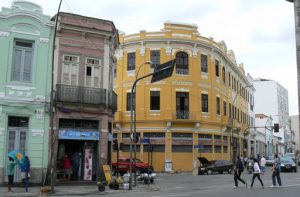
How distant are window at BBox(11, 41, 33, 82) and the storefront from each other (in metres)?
3.34

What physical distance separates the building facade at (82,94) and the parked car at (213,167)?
16.1 meters

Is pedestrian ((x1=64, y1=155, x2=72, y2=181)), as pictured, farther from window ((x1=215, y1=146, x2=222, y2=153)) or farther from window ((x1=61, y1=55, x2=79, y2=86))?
window ((x1=215, y1=146, x2=222, y2=153))

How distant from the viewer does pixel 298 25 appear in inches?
175

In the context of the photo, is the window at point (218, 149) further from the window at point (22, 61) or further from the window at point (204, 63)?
the window at point (22, 61)

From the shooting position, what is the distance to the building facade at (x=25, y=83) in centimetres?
2153

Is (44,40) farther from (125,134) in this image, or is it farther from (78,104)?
(125,134)

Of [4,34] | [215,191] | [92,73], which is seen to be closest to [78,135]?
[92,73]

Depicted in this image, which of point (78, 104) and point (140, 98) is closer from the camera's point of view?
point (78, 104)

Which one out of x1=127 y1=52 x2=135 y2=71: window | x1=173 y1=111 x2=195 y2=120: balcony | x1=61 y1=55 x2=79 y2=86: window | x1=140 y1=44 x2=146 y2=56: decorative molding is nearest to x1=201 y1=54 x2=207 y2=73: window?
x1=173 y1=111 x2=195 y2=120: balcony

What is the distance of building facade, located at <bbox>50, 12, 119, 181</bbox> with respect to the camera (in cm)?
2319

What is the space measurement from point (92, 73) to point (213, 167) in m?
19.4

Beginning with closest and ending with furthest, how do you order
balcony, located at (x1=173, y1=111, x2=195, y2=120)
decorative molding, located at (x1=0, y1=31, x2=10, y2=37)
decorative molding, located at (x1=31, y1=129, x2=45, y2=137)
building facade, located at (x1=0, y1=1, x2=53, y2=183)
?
1. building facade, located at (x1=0, y1=1, x2=53, y2=183)
2. decorative molding, located at (x1=0, y1=31, x2=10, y2=37)
3. decorative molding, located at (x1=31, y1=129, x2=45, y2=137)
4. balcony, located at (x1=173, y1=111, x2=195, y2=120)

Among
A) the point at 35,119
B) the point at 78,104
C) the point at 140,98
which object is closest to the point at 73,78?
the point at 78,104

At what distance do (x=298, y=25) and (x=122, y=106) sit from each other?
3951cm
